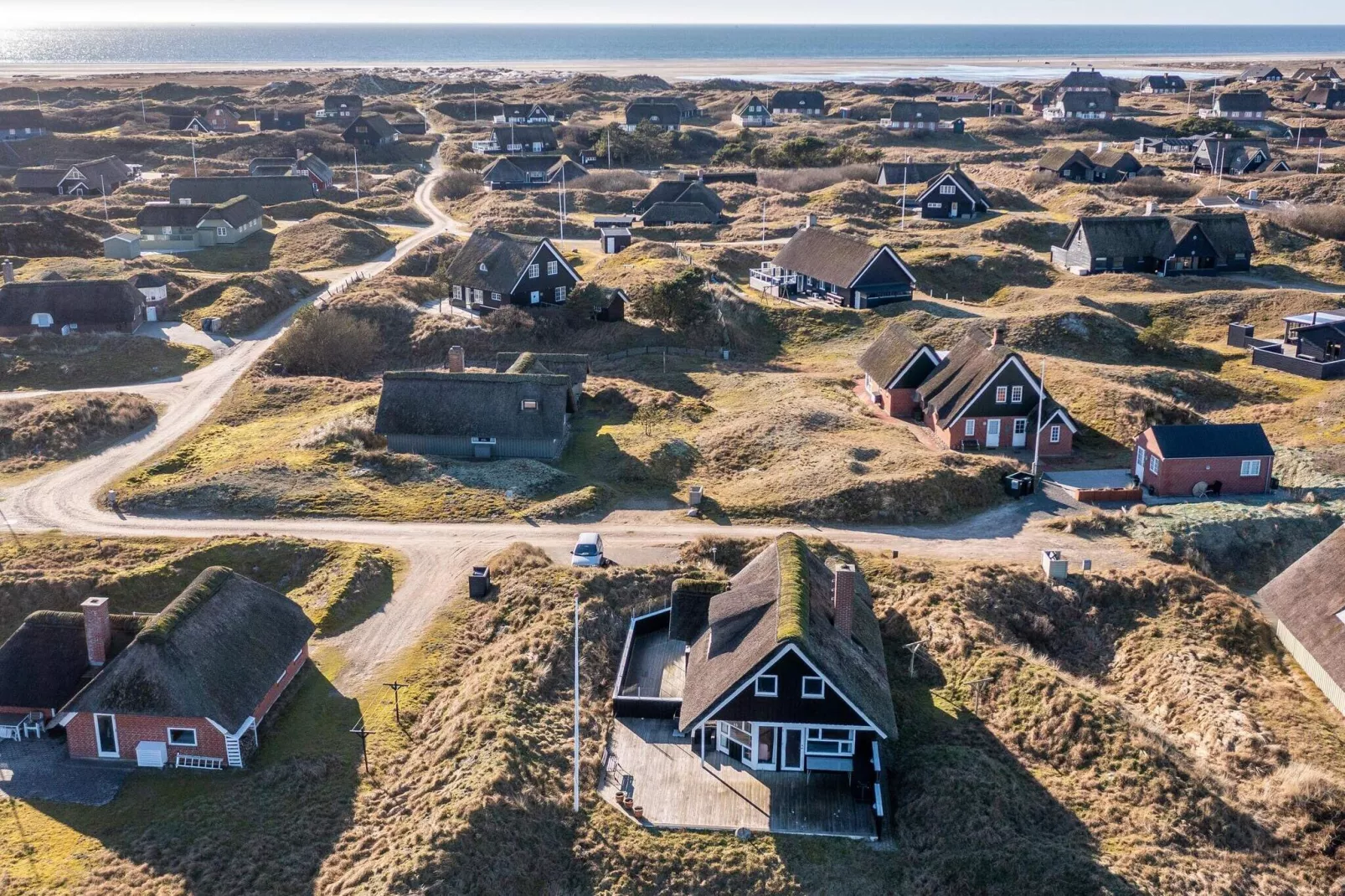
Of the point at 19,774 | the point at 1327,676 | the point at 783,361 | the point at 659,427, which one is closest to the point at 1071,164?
the point at 783,361

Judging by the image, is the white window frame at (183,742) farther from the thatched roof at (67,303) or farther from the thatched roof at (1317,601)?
the thatched roof at (67,303)

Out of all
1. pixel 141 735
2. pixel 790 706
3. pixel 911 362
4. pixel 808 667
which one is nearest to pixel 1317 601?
pixel 808 667

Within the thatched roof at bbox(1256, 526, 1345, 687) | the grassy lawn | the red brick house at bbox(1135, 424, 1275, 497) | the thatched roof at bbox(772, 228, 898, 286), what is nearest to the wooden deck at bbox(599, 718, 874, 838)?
the thatched roof at bbox(1256, 526, 1345, 687)

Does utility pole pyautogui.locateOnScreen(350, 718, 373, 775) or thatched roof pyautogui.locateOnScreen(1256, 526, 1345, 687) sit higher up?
thatched roof pyautogui.locateOnScreen(1256, 526, 1345, 687)

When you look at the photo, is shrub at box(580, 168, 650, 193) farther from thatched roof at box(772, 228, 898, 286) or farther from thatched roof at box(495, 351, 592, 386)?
thatched roof at box(495, 351, 592, 386)

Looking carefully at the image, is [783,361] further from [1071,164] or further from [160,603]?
[1071,164]

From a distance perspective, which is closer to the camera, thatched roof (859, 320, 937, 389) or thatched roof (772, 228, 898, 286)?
thatched roof (859, 320, 937, 389)
